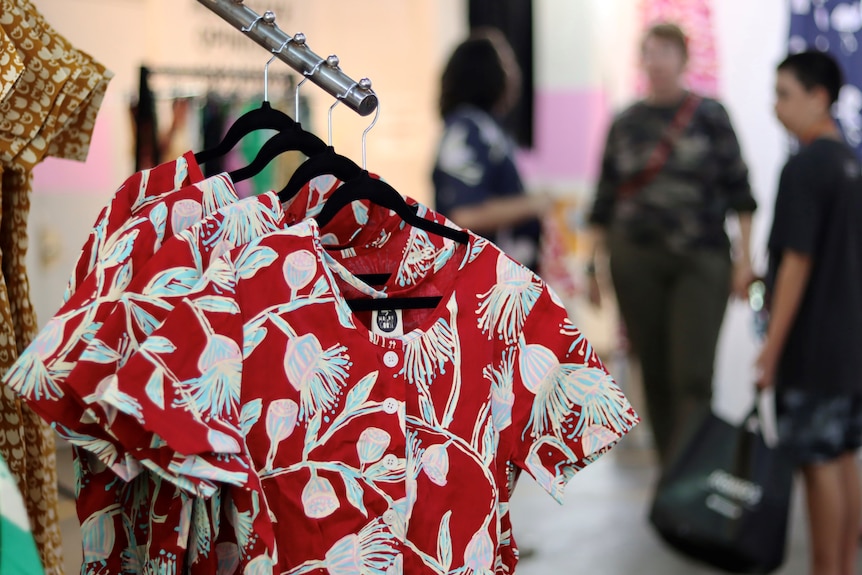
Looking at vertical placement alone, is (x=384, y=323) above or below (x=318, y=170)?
below

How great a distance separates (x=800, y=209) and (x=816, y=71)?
38cm

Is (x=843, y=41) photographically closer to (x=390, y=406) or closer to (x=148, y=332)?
(x=390, y=406)

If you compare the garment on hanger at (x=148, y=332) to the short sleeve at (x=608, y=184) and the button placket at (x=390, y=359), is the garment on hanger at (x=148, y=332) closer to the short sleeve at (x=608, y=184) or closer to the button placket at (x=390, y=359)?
the button placket at (x=390, y=359)

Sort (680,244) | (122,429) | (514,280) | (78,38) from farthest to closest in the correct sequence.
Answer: (78,38) < (680,244) < (514,280) < (122,429)

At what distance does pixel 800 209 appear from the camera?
2.41 m

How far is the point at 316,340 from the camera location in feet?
3.35

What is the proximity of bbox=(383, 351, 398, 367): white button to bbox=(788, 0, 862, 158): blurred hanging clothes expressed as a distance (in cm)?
285

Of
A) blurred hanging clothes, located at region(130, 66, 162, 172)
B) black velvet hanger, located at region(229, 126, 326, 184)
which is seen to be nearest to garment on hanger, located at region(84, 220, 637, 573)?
black velvet hanger, located at region(229, 126, 326, 184)

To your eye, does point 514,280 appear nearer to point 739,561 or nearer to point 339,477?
point 339,477

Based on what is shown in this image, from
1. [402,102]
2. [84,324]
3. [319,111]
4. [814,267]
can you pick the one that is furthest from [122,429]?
[402,102]

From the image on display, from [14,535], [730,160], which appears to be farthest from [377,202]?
[730,160]

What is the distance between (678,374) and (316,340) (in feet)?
7.60

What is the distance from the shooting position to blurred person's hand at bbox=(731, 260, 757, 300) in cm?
313

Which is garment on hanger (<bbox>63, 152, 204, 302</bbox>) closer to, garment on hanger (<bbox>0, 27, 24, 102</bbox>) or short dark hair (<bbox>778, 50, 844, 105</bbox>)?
garment on hanger (<bbox>0, 27, 24, 102</bbox>)
